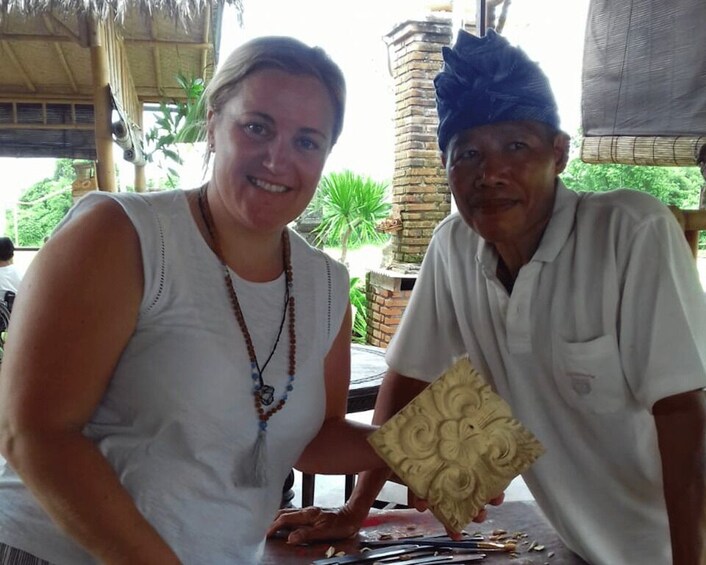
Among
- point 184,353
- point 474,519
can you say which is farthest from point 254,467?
point 474,519

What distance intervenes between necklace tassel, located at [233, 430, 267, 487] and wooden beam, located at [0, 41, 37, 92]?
6.31 metres

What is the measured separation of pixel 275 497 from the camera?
4.19ft

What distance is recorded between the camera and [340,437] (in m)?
1.52

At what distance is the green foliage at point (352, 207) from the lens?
28.1 feet

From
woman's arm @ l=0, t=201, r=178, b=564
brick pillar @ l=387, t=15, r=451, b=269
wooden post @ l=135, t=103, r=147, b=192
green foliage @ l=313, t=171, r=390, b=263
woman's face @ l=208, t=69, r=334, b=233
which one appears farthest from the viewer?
green foliage @ l=313, t=171, r=390, b=263

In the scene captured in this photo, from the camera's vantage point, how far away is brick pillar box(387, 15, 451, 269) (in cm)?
668

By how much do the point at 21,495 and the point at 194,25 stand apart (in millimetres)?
5709

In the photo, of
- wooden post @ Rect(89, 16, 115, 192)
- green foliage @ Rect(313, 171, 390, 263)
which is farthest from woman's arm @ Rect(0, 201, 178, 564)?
green foliage @ Rect(313, 171, 390, 263)

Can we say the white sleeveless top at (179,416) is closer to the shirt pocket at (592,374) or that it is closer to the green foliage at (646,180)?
the shirt pocket at (592,374)

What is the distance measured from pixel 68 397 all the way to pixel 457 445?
75 centimetres

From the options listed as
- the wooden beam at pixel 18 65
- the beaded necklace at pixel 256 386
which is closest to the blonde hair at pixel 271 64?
the beaded necklace at pixel 256 386

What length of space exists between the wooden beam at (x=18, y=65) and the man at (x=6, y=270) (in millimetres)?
2096

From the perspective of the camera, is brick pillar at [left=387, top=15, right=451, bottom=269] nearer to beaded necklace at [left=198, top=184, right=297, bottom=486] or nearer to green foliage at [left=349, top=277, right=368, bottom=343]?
green foliage at [left=349, top=277, right=368, bottom=343]

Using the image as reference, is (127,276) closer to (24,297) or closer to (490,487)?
(24,297)
